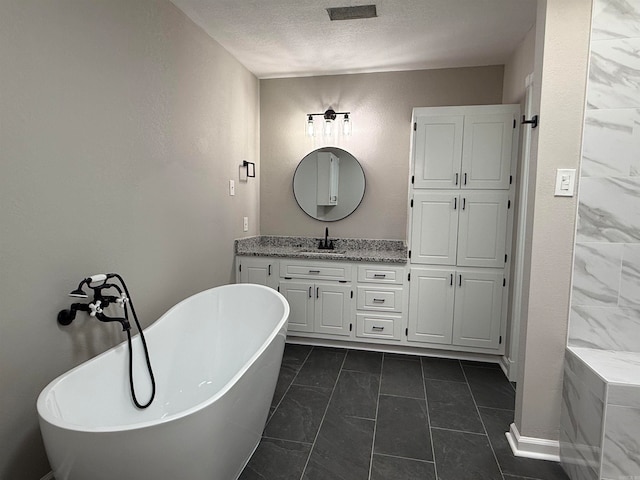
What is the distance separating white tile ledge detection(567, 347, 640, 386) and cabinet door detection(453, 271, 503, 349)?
3.71 ft

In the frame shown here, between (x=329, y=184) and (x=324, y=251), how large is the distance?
2.24 ft

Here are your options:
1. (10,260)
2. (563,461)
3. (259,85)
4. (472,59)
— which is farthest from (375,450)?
(259,85)

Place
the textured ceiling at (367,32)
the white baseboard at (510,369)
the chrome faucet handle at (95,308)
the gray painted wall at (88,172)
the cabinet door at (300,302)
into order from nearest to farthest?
1. the gray painted wall at (88,172)
2. the chrome faucet handle at (95,308)
3. the textured ceiling at (367,32)
4. the white baseboard at (510,369)
5. the cabinet door at (300,302)

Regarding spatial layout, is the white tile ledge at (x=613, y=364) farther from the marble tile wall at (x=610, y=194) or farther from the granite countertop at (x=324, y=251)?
the granite countertop at (x=324, y=251)

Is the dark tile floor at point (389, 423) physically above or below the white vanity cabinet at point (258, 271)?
below

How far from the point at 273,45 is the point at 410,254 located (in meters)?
2.04

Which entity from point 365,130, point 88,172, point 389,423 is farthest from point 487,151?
point 88,172

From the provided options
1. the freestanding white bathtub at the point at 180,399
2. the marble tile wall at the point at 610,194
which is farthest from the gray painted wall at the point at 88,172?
the marble tile wall at the point at 610,194

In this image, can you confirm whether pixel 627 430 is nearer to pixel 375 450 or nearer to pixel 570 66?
pixel 375 450

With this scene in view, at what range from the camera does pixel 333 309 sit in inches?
123

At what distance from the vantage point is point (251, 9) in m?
2.30

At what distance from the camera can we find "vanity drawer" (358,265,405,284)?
118 inches

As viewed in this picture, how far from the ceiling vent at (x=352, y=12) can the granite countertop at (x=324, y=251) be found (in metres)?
1.78

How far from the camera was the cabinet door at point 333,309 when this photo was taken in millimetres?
3090
